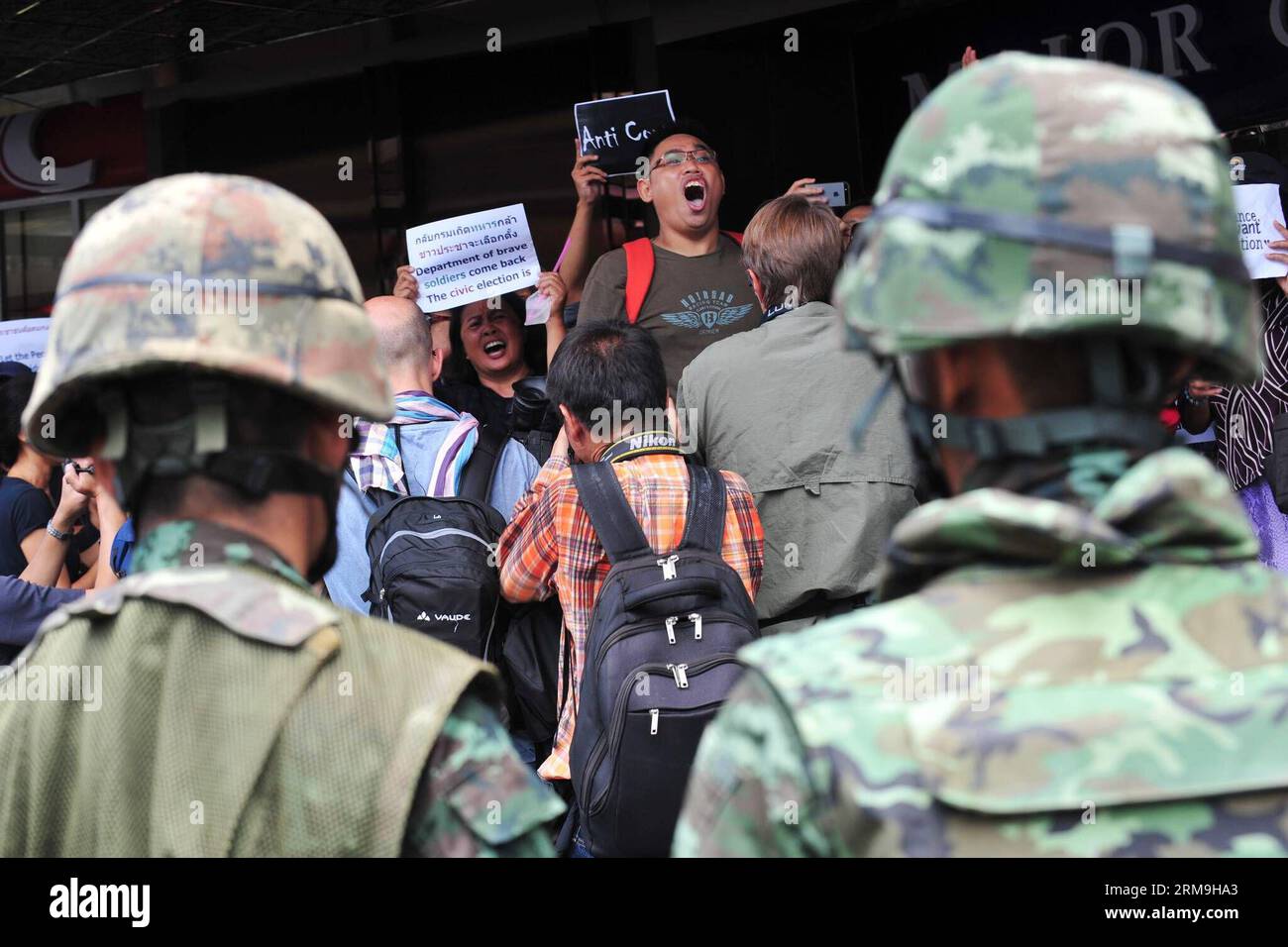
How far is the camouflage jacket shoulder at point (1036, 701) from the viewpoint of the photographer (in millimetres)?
1434

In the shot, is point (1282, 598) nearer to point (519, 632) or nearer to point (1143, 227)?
point (1143, 227)

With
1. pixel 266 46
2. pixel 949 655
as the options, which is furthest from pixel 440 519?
pixel 266 46

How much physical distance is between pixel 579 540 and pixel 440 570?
0.55 metres

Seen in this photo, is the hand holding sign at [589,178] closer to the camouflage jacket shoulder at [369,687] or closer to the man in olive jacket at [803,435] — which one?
the man in olive jacket at [803,435]

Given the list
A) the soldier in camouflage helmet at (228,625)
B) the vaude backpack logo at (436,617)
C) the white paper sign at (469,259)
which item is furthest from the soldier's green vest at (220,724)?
the white paper sign at (469,259)

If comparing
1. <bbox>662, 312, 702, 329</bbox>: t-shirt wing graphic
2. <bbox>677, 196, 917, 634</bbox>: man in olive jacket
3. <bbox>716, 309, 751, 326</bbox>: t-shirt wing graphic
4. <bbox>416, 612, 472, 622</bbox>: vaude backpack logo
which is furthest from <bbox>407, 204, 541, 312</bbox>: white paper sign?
<bbox>416, 612, 472, 622</bbox>: vaude backpack logo

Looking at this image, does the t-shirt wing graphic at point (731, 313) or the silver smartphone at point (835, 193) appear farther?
the silver smartphone at point (835, 193)

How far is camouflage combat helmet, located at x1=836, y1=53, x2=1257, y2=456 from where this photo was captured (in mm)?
1567

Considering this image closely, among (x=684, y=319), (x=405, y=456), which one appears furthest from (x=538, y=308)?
(x=405, y=456)

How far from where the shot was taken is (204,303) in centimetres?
184

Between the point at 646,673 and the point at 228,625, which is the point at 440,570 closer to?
the point at 646,673

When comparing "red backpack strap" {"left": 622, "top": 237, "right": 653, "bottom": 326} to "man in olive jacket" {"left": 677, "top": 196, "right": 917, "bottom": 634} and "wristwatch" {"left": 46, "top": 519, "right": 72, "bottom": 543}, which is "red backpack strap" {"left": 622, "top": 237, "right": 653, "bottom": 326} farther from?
"wristwatch" {"left": 46, "top": 519, "right": 72, "bottom": 543}

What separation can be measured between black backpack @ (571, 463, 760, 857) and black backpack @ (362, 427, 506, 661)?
20.0 inches

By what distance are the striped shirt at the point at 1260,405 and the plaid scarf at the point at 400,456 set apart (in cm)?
263
